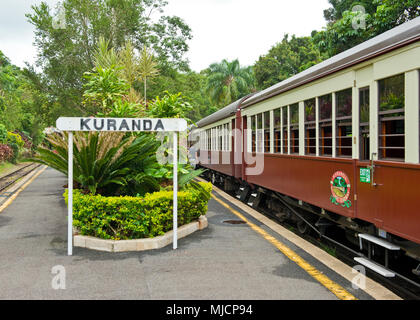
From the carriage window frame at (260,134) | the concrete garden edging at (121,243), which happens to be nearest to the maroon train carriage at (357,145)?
the carriage window frame at (260,134)

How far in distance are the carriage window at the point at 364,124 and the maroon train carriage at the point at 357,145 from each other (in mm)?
13

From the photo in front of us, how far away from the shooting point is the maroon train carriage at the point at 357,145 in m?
4.81

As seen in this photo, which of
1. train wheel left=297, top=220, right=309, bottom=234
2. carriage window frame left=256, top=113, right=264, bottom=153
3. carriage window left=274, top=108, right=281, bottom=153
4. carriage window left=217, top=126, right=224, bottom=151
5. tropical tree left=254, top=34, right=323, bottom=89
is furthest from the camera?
tropical tree left=254, top=34, right=323, bottom=89

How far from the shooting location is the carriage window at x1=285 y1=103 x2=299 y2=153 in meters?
8.29

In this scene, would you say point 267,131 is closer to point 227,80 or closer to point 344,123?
point 344,123

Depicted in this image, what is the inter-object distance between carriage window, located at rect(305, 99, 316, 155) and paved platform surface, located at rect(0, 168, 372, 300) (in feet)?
5.50

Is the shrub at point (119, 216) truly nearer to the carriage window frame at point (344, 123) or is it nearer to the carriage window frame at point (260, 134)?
the carriage window frame at point (344, 123)

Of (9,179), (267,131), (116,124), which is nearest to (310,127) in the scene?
(267,131)

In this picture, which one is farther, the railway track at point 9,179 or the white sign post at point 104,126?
the railway track at point 9,179

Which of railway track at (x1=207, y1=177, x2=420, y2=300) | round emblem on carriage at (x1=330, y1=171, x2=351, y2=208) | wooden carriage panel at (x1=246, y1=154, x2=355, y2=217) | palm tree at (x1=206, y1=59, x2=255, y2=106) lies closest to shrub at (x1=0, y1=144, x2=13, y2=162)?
palm tree at (x1=206, y1=59, x2=255, y2=106)

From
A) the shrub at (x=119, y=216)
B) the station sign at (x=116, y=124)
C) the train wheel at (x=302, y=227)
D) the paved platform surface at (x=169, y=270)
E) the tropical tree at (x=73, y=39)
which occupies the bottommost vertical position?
the paved platform surface at (x=169, y=270)

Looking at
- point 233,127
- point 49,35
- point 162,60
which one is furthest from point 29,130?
point 233,127

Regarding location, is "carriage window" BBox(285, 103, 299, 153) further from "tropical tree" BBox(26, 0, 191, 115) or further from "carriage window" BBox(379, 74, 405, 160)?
"tropical tree" BBox(26, 0, 191, 115)
